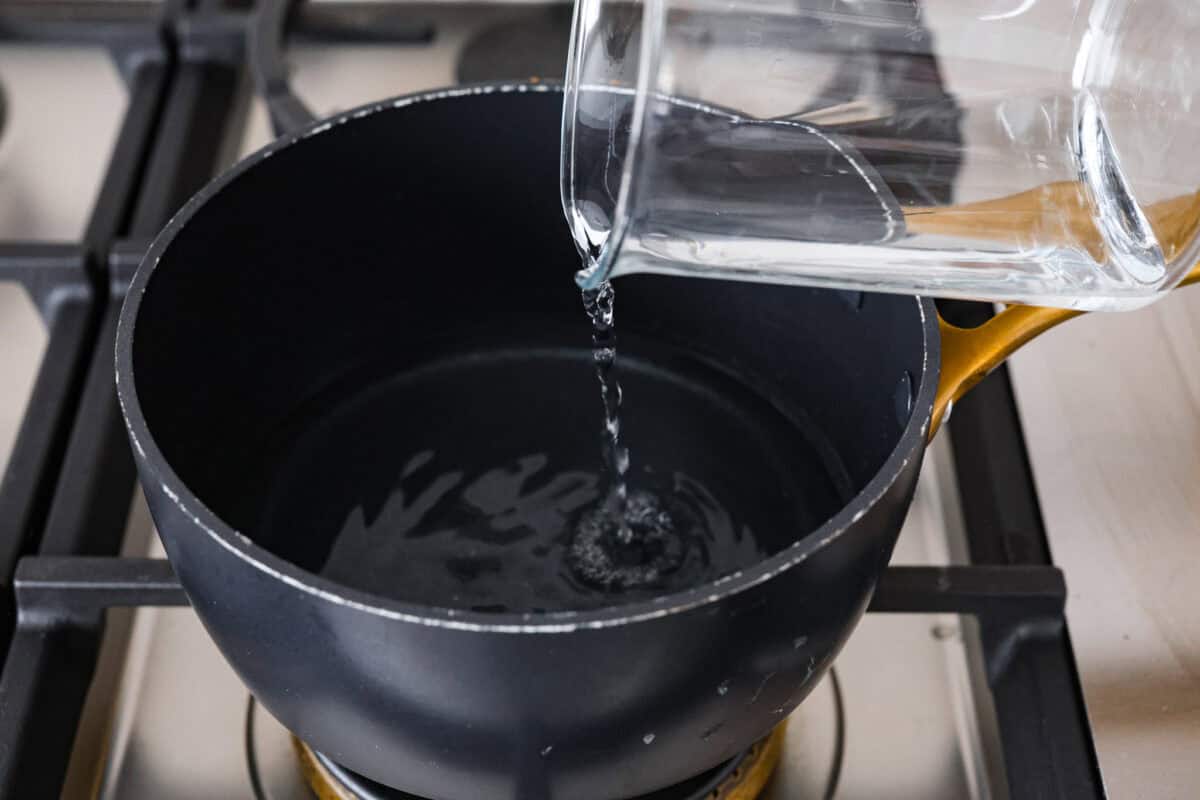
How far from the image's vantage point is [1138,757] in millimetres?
468

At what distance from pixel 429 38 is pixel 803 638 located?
0.48 meters

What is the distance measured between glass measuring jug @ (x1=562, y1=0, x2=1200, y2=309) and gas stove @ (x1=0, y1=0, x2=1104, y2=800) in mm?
105

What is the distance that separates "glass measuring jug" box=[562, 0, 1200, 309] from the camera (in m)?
0.44

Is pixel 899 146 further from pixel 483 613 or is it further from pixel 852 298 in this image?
pixel 483 613

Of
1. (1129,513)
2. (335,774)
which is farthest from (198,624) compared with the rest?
(1129,513)

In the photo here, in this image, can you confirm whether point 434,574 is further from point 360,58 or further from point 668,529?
point 360,58

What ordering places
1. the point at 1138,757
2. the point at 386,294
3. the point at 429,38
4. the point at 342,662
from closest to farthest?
the point at 342,662, the point at 1138,757, the point at 386,294, the point at 429,38

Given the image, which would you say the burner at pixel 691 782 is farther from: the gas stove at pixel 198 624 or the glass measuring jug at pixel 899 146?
the glass measuring jug at pixel 899 146

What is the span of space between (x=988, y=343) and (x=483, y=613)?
0.19 meters

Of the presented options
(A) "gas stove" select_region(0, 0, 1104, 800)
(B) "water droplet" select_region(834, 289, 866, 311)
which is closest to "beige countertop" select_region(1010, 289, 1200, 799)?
(A) "gas stove" select_region(0, 0, 1104, 800)

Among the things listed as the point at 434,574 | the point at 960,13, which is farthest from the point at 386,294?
the point at 960,13

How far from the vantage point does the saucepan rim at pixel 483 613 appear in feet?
1.09

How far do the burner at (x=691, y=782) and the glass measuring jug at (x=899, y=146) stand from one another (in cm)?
16

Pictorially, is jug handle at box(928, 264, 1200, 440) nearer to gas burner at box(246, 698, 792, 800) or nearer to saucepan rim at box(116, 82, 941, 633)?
saucepan rim at box(116, 82, 941, 633)
